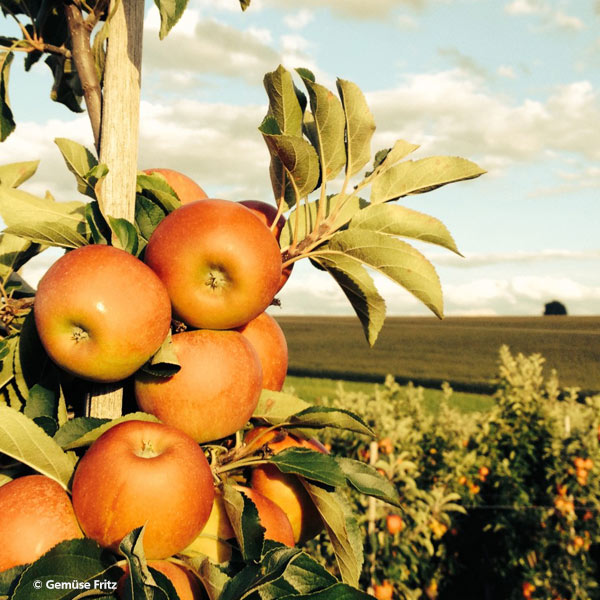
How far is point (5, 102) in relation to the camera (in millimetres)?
1325

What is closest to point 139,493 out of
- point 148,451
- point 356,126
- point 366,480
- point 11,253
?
point 148,451

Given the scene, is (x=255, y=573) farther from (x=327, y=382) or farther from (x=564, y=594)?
(x=327, y=382)

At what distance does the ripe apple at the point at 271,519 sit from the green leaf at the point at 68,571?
22 centimetres

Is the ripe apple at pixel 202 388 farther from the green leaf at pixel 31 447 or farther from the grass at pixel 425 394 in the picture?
the grass at pixel 425 394

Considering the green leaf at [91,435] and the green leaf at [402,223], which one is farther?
the green leaf at [402,223]

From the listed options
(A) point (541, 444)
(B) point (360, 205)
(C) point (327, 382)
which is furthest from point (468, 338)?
(B) point (360, 205)

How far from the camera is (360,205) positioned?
1187 millimetres

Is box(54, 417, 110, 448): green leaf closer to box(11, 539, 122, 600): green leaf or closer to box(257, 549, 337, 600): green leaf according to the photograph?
box(11, 539, 122, 600): green leaf

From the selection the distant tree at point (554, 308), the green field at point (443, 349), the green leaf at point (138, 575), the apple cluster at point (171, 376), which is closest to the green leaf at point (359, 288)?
the apple cluster at point (171, 376)

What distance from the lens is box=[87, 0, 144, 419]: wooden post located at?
1.01 m

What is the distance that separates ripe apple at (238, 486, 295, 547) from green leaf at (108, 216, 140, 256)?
41 centimetres

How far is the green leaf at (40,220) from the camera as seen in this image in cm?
99

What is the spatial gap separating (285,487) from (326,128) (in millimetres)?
624

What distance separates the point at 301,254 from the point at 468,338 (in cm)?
3715
